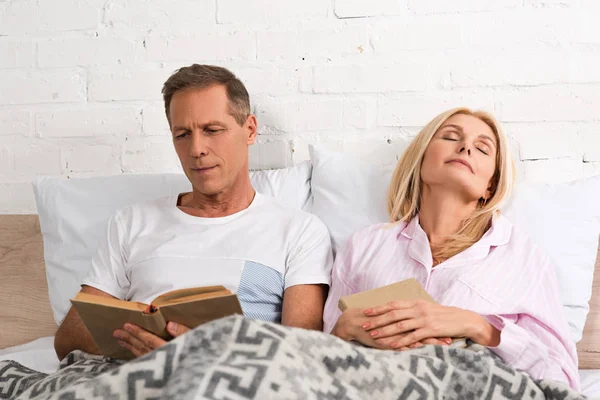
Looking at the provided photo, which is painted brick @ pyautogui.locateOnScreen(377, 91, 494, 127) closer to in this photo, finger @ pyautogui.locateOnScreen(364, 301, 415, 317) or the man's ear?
the man's ear

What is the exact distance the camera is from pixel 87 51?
2.02 meters

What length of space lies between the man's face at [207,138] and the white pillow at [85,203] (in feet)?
0.64

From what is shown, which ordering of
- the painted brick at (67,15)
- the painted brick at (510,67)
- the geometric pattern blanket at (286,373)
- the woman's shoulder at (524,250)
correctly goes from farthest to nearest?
1. the painted brick at (67,15)
2. the painted brick at (510,67)
3. the woman's shoulder at (524,250)
4. the geometric pattern blanket at (286,373)

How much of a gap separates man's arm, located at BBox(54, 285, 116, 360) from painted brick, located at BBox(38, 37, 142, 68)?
783 millimetres

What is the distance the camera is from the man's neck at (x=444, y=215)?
1.61m

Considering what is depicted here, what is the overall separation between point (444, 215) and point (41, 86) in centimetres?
120

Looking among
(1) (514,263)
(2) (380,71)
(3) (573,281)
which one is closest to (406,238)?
(1) (514,263)

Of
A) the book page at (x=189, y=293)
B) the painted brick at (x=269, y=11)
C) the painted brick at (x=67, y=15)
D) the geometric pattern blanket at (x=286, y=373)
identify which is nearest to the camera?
the geometric pattern blanket at (x=286, y=373)

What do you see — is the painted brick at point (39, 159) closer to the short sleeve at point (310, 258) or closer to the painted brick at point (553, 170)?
the short sleeve at point (310, 258)

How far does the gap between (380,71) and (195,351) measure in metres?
1.13

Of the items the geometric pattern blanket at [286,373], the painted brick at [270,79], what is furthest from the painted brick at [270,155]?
the geometric pattern blanket at [286,373]

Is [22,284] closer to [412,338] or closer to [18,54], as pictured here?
[18,54]

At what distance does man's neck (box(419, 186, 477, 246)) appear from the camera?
1605mm

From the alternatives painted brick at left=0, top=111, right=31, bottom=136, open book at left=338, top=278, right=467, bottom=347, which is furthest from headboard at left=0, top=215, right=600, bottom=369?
open book at left=338, top=278, right=467, bottom=347
